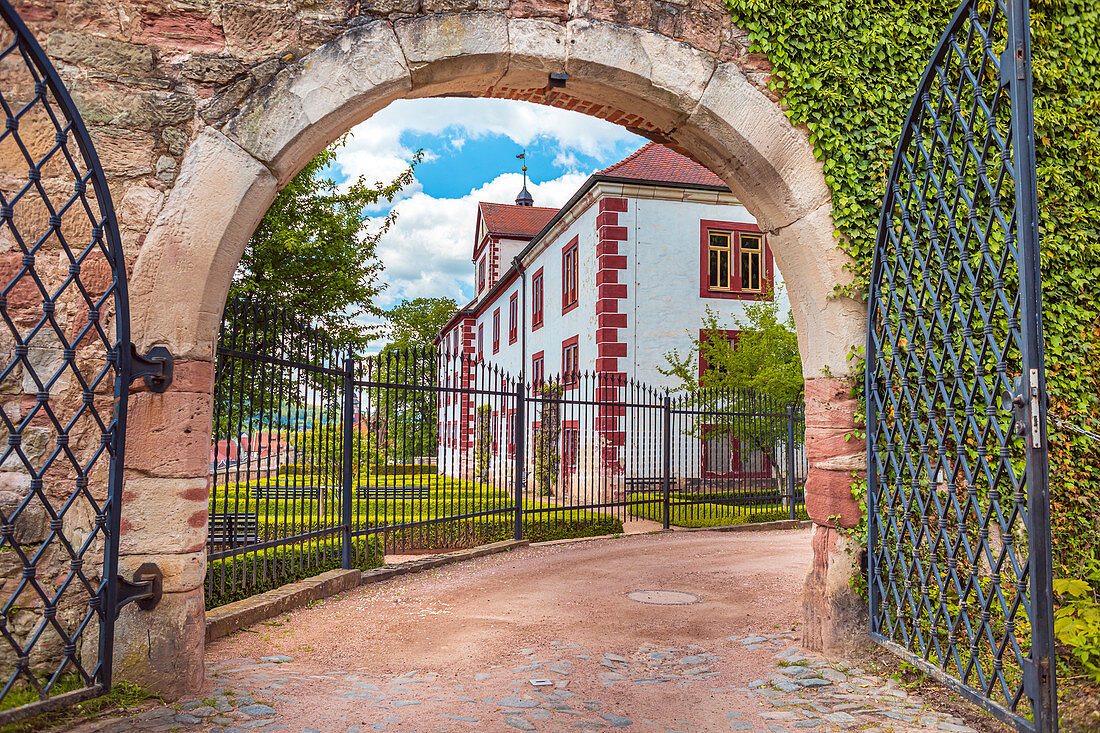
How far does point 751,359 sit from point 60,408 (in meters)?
12.2

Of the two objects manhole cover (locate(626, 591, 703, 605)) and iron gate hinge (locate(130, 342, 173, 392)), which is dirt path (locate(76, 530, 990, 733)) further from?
iron gate hinge (locate(130, 342, 173, 392))

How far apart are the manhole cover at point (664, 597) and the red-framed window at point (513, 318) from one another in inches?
612

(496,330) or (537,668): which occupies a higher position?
(496,330)

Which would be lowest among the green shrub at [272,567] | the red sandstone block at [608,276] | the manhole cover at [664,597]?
the manhole cover at [664,597]

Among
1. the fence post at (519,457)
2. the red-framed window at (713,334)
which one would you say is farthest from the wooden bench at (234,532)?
the red-framed window at (713,334)

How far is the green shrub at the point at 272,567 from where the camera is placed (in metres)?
5.43

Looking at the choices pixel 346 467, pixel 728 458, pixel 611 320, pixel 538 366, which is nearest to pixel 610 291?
pixel 611 320

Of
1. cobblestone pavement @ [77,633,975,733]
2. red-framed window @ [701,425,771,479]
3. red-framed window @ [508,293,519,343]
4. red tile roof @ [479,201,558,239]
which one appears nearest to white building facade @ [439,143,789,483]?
red-framed window @ [701,425,771,479]

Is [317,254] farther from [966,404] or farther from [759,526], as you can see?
[966,404]

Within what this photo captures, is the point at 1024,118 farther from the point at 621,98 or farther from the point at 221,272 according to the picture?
the point at 221,272

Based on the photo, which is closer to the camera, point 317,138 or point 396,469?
point 317,138

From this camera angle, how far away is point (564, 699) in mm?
3791

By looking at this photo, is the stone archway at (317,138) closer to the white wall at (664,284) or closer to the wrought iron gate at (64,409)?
the wrought iron gate at (64,409)

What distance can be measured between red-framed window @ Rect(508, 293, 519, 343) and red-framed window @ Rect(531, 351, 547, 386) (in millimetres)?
1516
